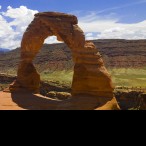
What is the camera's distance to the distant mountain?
95.9 metres

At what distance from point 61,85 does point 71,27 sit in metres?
27.5

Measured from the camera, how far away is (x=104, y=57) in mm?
100625

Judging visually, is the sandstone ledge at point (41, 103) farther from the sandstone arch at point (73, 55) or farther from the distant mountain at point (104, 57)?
the distant mountain at point (104, 57)

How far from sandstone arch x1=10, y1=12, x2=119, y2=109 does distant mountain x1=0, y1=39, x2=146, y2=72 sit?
63.6 metres

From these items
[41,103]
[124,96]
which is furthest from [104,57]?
[41,103]

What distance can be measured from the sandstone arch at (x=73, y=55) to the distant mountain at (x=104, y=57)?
63.6m

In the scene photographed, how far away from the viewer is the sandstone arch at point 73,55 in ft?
80.7

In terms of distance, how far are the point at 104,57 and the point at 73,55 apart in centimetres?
7524

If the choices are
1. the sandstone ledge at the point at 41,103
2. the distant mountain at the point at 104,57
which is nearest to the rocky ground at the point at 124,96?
the sandstone ledge at the point at 41,103

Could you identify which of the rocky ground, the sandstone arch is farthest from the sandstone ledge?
the rocky ground

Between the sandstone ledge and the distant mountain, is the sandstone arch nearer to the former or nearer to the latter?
the sandstone ledge

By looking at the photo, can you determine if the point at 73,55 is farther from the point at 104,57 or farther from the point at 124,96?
the point at 104,57
